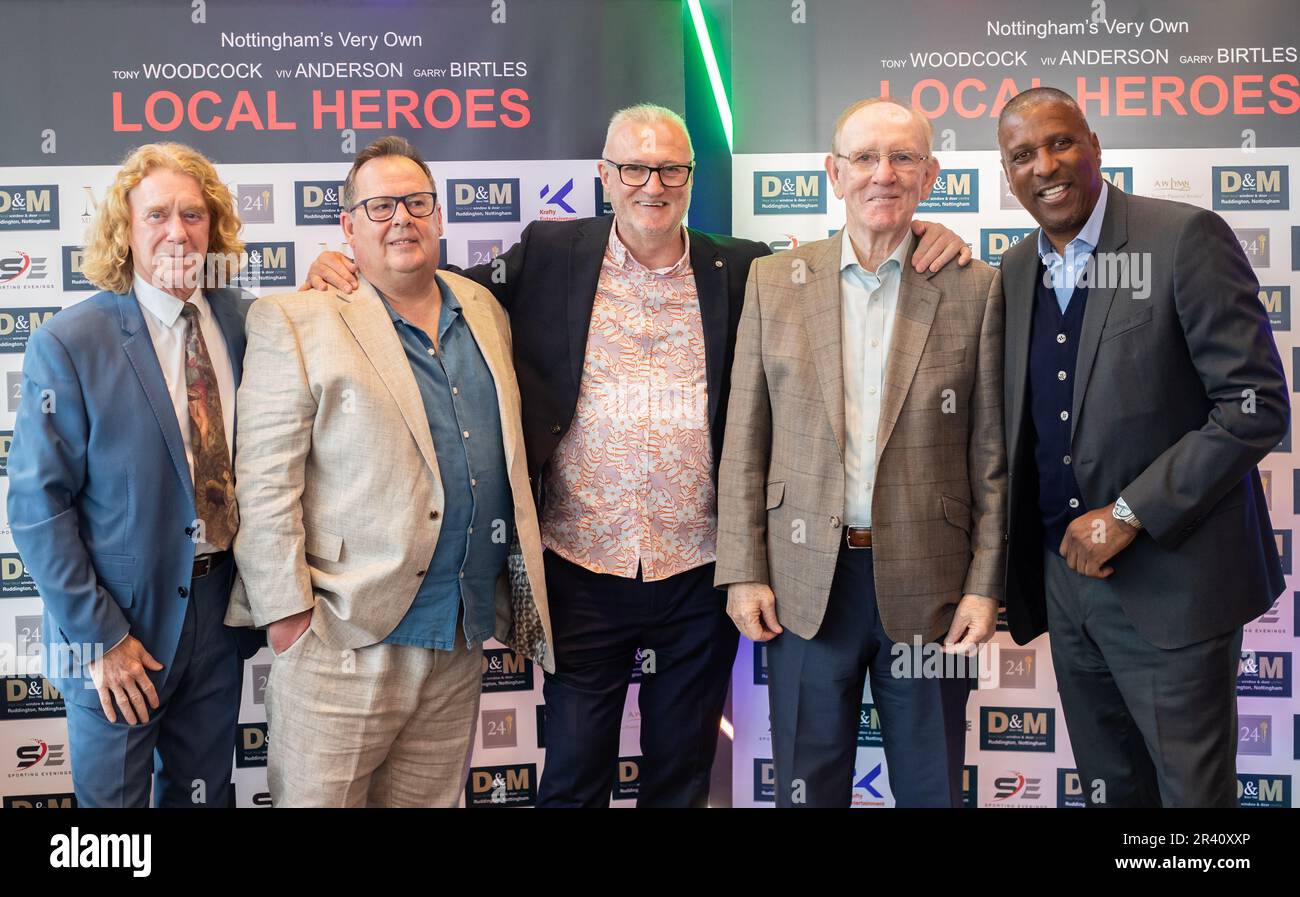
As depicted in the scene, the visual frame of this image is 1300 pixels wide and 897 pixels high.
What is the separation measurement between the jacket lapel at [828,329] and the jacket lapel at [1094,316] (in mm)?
645

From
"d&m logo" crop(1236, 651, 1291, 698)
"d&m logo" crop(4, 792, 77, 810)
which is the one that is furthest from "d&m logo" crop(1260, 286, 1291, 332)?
"d&m logo" crop(4, 792, 77, 810)

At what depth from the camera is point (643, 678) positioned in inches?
125

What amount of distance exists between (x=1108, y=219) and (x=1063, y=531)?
0.89m

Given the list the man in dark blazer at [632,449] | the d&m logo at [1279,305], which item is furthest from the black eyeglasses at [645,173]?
the d&m logo at [1279,305]

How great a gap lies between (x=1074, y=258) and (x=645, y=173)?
1.27 metres

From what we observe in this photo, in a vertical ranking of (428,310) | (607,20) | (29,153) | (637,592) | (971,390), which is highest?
(607,20)

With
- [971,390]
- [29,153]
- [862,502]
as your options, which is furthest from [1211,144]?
[29,153]

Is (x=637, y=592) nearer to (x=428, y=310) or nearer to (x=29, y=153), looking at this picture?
(x=428, y=310)

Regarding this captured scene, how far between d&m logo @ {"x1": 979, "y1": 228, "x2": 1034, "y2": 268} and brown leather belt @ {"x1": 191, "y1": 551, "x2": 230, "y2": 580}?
2.91 m

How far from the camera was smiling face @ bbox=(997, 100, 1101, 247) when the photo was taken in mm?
2689

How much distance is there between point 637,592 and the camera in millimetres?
2990

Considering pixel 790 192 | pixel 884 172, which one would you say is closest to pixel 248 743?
pixel 790 192

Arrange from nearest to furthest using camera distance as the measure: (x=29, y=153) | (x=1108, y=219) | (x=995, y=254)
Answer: (x=1108, y=219)
(x=29, y=153)
(x=995, y=254)

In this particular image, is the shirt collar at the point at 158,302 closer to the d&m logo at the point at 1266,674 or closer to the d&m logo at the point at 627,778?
the d&m logo at the point at 627,778
